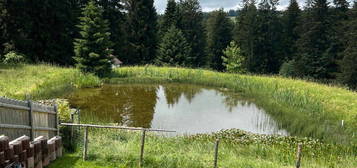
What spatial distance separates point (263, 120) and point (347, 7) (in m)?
34.8

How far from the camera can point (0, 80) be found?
15.7 meters

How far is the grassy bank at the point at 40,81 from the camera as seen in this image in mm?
13648

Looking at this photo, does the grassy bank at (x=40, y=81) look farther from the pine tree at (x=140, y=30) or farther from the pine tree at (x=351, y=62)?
the pine tree at (x=351, y=62)

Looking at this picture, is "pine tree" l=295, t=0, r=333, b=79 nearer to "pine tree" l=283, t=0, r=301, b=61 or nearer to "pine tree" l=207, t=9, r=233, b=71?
"pine tree" l=283, t=0, r=301, b=61

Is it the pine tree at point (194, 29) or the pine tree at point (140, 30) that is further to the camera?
the pine tree at point (194, 29)

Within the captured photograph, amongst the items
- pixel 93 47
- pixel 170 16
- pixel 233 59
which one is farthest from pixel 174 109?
pixel 170 16

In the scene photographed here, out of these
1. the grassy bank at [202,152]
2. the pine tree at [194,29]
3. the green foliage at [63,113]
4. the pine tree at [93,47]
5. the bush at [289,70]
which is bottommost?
the grassy bank at [202,152]

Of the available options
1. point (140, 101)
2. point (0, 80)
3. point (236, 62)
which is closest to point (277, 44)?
point (236, 62)

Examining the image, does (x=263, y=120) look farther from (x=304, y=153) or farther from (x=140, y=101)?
(x=140, y=101)

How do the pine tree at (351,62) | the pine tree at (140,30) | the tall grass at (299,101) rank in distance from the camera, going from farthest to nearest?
the pine tree at (140,30) → the pine tree at (351,62) → the tall grass at (299,101)

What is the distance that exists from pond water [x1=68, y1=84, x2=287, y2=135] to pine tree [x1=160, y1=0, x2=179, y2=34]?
24605mm

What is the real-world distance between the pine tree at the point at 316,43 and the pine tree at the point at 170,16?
17.4 metres

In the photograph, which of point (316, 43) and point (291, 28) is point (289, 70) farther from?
point (291, 28)

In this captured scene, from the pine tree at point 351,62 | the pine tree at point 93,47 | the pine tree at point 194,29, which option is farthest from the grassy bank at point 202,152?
the pine tree at point 194,29
